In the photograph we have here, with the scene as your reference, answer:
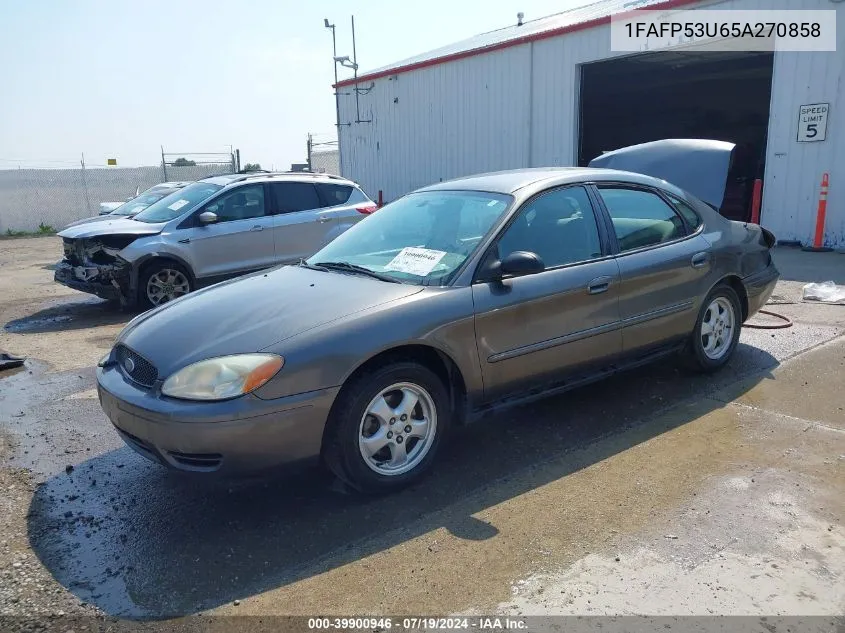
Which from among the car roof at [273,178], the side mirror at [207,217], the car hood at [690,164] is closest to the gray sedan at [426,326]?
the car hood at [690,164]

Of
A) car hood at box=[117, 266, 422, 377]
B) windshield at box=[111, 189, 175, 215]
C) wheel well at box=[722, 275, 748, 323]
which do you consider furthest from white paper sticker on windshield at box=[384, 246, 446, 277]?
windshield at box=[111, 189, 175, 215]

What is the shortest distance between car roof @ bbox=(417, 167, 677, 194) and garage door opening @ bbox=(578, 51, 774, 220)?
1123cm

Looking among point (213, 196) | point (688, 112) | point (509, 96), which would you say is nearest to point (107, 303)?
point (213, 196)

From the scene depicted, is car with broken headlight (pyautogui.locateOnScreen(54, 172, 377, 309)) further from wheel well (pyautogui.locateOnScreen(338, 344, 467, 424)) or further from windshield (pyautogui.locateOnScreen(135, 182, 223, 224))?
wheel well (pyautogui.locateOnScreen(338, 344, 467, 424))

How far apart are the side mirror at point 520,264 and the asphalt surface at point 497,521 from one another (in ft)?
3.63

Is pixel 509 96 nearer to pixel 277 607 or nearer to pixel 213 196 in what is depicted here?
pixel 213 196

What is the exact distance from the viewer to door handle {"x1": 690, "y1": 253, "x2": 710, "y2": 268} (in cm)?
486

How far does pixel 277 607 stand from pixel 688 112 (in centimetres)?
2213

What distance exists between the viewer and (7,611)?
272 cm

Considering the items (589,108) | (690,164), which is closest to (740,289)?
(690,164)

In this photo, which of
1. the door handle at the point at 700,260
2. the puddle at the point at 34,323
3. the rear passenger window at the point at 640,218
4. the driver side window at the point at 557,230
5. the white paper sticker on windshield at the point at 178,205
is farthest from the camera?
the white paper sticker on windshield at the point at 178,205

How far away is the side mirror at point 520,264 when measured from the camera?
12.3 feet

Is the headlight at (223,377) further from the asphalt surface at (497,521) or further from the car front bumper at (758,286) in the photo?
the car front bumper at (758,286)

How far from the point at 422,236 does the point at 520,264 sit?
0.79 metres
